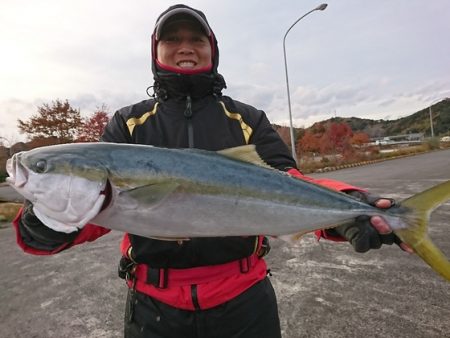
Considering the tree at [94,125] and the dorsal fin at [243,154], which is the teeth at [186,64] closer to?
the dorsal fin at [243,154]

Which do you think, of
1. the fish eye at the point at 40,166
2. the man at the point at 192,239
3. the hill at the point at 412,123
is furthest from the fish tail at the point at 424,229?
the hill at the point at 412,123

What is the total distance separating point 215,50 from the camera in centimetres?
270

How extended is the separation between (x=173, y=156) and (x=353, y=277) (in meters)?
4.10

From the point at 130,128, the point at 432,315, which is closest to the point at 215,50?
the point at 130,128

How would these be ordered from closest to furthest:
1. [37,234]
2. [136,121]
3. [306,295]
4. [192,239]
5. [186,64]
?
[37,234]
[192,239]
[136,121]
[186,64]
[306,295]

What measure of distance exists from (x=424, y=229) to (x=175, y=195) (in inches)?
54.1

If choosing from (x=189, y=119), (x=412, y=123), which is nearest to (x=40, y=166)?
(x=189, y=119)

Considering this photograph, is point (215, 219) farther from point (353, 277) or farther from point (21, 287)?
point (21, 287)

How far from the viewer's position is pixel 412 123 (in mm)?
117188

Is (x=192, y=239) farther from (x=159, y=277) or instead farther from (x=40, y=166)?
(x=40, y=166)

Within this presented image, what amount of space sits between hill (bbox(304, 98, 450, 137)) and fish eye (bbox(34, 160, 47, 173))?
339 feet

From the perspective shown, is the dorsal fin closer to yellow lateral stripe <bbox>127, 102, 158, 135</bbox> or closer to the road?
yellow lateral stripe <bbox>127, 102, 158, 135</bbox>

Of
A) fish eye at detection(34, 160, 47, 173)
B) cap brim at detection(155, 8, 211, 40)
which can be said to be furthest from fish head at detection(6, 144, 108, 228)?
cap brim at detection(155, 8, 211, 40)

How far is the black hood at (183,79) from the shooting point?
240 cm
